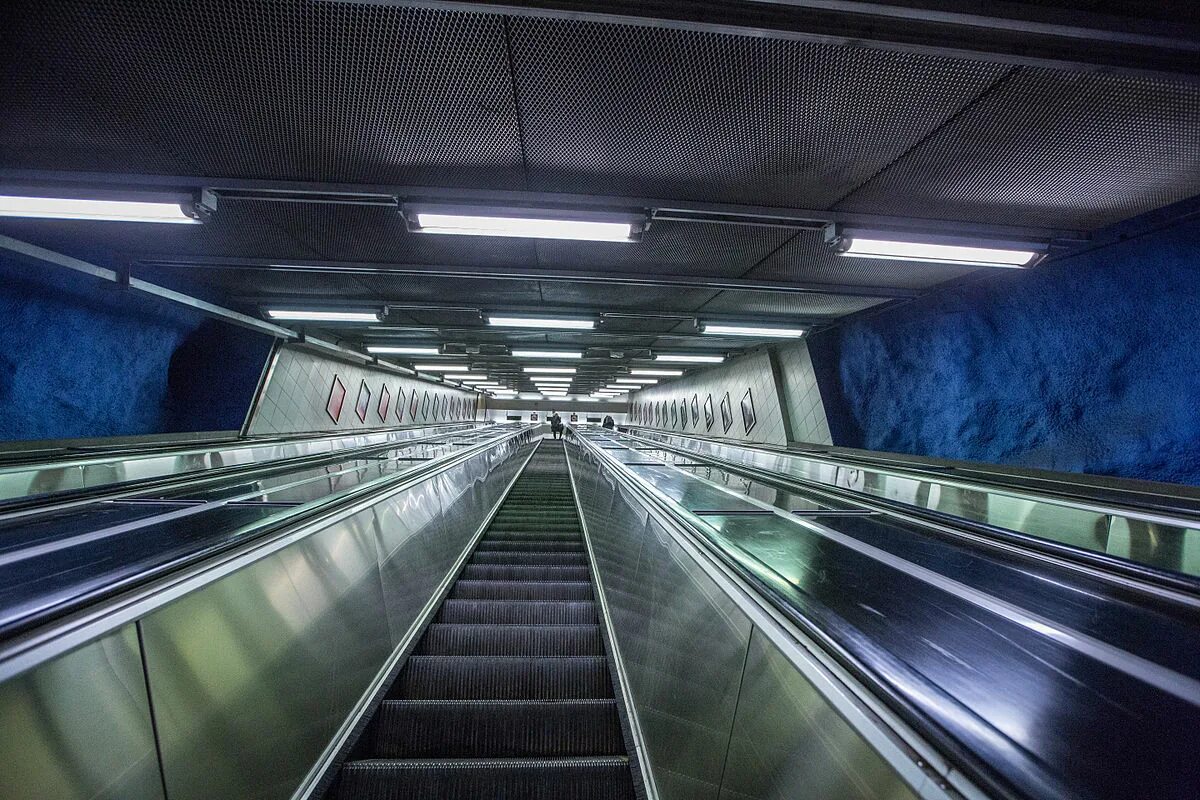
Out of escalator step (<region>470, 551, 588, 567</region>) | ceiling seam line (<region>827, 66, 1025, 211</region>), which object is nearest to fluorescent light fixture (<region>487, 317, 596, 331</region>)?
escalator step (<region>470, 551, 588, 567</region>)

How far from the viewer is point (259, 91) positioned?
2318 millimetres

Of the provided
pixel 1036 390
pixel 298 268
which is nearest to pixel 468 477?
pixel 298 268

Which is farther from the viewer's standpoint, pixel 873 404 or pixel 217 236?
pixel 873 404

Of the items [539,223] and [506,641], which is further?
[539,223]

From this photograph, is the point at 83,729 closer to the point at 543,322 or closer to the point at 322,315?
the point at 543,322

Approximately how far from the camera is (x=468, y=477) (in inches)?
210

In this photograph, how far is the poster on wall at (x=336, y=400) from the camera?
1112cm

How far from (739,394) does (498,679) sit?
1058 cm

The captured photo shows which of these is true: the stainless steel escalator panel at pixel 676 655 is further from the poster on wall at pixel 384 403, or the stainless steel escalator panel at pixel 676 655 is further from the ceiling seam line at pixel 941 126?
the poster on wall at pixel 384 403

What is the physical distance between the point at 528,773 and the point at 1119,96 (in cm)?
417

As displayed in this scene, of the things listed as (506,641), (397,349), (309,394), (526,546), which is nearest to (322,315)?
(397,349)

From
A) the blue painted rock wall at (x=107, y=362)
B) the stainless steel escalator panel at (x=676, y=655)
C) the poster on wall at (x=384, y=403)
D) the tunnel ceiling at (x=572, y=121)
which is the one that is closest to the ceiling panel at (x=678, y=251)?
the tunnel ceiling at (x=572, y=121)

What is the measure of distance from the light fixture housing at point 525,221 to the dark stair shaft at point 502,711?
2725 millimetres

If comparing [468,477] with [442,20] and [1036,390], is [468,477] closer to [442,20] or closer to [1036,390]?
[442,20]
